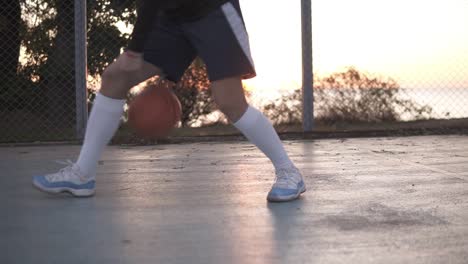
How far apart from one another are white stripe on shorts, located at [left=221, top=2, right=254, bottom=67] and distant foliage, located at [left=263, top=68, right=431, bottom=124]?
5125mm

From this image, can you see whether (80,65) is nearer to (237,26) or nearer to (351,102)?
(351,102)

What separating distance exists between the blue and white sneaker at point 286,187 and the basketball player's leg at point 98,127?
848mm

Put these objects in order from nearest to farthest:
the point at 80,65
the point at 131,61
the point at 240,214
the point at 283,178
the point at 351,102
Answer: the point at 240,214
the point at 131,61
the point at 283,178
the point at 80,65
the point at 351,102

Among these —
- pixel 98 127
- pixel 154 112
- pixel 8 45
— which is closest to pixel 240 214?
pixel 154 112

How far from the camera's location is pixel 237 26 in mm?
3965

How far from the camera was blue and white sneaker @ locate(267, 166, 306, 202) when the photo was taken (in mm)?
4129

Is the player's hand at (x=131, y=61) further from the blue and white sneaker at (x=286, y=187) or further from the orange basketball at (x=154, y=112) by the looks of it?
the blue and white sneaker at (x=286, y=187)

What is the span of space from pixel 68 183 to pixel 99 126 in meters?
0.35

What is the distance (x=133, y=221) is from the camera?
3.61 metres

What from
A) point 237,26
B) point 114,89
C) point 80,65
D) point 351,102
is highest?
point 237,26

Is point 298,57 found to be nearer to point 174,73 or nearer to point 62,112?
point 62,112

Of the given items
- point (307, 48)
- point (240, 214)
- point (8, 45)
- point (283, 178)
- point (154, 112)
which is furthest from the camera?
point (8, 45)

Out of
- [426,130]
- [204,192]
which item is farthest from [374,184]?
[426,130]

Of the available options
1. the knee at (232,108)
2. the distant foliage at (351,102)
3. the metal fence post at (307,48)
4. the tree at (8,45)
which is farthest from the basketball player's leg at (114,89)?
the tree at (8,45)
